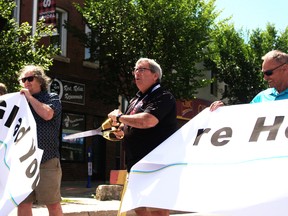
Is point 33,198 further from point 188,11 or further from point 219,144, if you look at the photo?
point 188,11

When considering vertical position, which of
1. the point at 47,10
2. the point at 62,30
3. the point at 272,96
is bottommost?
the point at 272,96

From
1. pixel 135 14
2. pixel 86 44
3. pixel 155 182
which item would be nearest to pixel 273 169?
pixel 155 182

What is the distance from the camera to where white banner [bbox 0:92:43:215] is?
13.3ft

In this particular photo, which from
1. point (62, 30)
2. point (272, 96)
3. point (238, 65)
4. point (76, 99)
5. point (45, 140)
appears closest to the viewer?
point (272, 96)

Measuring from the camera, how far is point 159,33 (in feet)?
52.2

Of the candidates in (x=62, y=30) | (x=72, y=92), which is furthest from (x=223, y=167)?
(x=62, y=30)

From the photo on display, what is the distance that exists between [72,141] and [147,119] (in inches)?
615

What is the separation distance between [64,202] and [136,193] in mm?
7133

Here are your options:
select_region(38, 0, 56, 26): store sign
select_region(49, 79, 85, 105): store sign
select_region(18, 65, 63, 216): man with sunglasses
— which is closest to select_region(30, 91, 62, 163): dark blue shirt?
select_region(18, 65, 63, 216): man with sunglasses

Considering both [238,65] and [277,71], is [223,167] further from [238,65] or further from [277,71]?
[238,65]

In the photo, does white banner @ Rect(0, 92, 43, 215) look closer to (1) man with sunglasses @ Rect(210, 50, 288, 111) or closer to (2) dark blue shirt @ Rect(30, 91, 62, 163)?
(2) dark blue shirt @ Rect(30, 91, 62, 163)

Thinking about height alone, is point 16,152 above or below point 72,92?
above

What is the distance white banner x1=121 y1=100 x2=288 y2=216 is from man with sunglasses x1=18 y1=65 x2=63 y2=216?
3.43ft

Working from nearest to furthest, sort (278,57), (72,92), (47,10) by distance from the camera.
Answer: (278,57) < (47,10) < (72,92)
